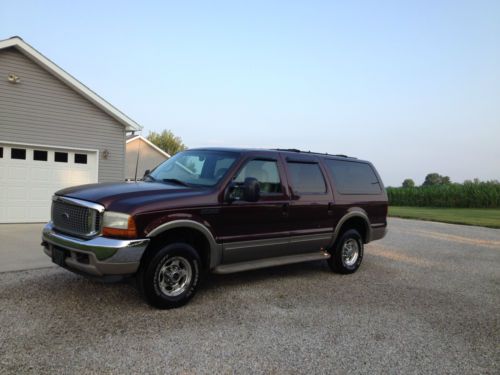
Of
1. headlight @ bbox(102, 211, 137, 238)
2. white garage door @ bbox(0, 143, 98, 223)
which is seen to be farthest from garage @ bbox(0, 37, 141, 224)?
headlight @ bbox(102, 211, 137, 238)

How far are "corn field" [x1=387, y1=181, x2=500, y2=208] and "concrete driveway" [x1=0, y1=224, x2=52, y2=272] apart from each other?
34628 millimetres

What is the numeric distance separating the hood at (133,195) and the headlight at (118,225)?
67mm

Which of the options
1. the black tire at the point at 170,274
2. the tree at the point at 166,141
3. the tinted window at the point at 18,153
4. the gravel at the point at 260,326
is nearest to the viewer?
the gravel at the point at 260,326

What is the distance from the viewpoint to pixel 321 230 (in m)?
6.76

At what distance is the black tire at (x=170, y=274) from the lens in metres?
4.71

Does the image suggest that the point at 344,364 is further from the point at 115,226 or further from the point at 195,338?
the point at 115,226

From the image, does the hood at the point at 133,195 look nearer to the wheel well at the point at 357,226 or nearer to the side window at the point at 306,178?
the side window at the point at 306,178

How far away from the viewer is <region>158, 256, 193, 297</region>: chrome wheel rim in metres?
4.88

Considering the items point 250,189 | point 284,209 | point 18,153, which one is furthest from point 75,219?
point 18,153

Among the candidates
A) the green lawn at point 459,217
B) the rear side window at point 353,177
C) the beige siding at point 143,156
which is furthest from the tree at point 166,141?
the rear side window at point 353,177

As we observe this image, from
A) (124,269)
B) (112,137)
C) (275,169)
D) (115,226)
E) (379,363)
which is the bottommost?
(379,363)

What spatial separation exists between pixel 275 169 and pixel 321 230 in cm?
137

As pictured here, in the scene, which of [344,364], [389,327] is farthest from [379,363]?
[389,327]

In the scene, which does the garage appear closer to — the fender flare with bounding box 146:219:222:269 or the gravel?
the gravel
